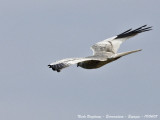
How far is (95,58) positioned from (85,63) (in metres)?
1.06

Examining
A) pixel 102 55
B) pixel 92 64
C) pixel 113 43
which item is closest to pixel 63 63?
pixel 92 64

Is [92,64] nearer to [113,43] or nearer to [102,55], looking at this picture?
[102,55]

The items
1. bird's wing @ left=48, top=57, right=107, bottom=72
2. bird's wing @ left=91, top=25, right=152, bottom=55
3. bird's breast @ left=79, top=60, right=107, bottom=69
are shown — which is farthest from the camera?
bird's wing @ left=91, top=25, right=152, bottom=55

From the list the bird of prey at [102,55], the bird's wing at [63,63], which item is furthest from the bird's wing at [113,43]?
the bird's wing at [63,63]

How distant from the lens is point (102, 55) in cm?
3569

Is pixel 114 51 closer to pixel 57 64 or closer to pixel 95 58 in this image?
pixel 95 58

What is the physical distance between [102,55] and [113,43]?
411 centimetres

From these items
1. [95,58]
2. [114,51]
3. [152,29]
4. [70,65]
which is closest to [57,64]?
[70,65]

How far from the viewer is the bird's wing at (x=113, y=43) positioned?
126ft

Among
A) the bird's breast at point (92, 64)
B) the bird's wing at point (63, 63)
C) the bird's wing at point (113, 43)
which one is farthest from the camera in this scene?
the bird's wing at point (113, 43)

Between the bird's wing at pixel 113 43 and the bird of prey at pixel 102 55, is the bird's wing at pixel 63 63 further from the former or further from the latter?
the bird's wing at pixel 113 43

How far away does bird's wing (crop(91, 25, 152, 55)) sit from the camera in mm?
38281

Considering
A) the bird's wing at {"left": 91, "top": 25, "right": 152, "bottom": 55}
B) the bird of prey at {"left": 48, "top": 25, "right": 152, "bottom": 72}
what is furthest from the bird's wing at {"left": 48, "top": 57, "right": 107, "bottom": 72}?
the bird's wing at {"left": 91, "top": 25, "right": 152, "bottom": 55}

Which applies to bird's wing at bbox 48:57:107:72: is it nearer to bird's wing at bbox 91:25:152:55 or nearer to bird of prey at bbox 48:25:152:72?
bird of prey at bbox 48:25:152:72
